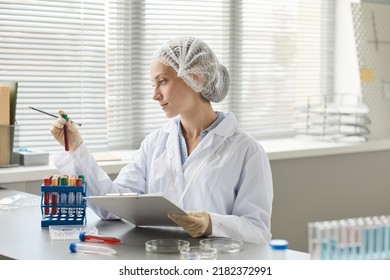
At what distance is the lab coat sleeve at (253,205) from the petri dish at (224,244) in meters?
0.19

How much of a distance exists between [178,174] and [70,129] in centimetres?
41

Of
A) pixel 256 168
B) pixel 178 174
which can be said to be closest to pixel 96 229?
pixel 178 174

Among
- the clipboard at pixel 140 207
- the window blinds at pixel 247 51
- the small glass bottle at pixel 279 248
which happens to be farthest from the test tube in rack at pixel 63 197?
the window blinds at pixel 247 51

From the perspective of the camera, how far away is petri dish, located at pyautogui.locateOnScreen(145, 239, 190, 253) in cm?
219

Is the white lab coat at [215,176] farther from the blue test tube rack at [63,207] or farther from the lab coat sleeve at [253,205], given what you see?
the blue test tube rack at [63,207]

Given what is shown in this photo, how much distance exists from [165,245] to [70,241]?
31cm

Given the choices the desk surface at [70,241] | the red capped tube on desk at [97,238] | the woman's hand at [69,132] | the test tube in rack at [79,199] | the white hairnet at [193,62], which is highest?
the white hairnet at [193,62]

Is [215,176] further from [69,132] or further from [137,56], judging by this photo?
[137,56]

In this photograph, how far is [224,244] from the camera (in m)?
2.24

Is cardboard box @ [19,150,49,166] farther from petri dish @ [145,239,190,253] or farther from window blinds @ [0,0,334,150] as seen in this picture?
petri dish @ [145,239,190,253]

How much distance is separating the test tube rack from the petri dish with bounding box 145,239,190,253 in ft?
2.22

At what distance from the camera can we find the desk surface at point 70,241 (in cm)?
215

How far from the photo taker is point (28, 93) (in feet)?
12.3
